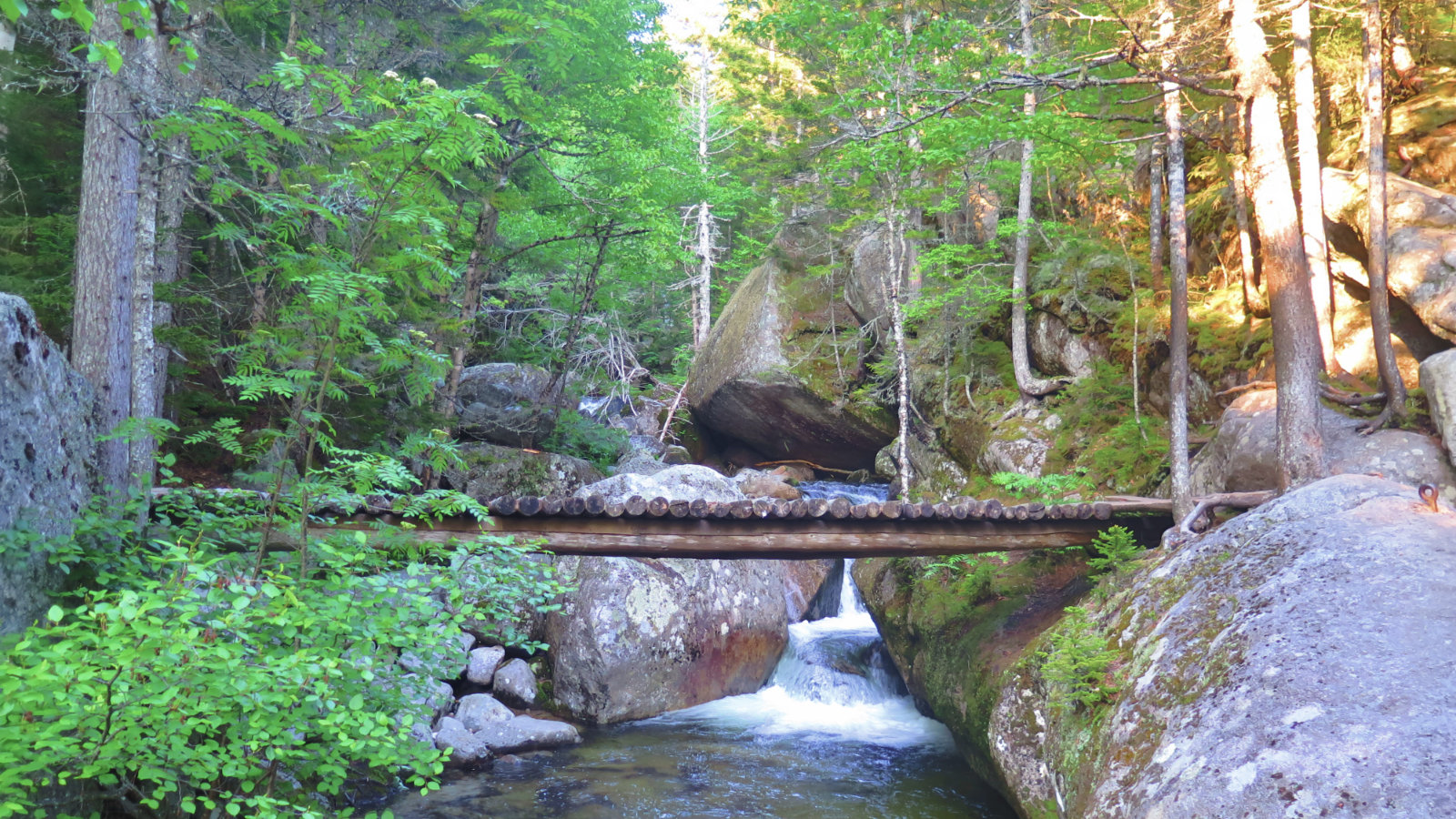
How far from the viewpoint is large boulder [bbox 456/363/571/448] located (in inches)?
597

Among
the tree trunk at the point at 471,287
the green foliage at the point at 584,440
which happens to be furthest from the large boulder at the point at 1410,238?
the green foliage at the point at 584,440

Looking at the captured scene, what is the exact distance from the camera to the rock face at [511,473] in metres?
13.3

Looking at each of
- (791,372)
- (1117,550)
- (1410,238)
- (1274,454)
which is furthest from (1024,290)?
(1117,550)

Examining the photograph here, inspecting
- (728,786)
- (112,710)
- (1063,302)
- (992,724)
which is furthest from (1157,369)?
(112,710)

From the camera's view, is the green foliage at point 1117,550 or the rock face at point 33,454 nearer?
the rock face at point 33,454

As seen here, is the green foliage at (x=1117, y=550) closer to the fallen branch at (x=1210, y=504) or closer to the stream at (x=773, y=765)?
the fallen branch at (x=1210, y=504)

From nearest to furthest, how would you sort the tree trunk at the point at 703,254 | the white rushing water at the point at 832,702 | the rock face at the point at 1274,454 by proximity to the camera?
the rock face at the point at 1274,454
the white rushing water at the point at 832,702
the tree trunk at the point at 703,254

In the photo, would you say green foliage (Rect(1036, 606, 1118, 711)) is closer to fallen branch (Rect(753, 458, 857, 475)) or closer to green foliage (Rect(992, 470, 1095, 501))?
green foliage (Rect(992, 470, 1095, 501))

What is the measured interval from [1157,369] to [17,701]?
1148 centimetres

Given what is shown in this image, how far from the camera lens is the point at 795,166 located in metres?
18.5

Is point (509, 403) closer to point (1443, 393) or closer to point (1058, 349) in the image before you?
point (1058, 349)

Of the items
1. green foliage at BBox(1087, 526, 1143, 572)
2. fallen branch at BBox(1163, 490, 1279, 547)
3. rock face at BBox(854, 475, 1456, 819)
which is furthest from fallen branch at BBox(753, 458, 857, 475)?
rock face at BBox(854, 475, 1456, 819)

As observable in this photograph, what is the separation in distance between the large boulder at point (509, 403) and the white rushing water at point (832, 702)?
21.0 ft

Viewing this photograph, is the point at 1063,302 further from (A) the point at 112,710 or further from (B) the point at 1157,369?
(A) the point at 112,710
